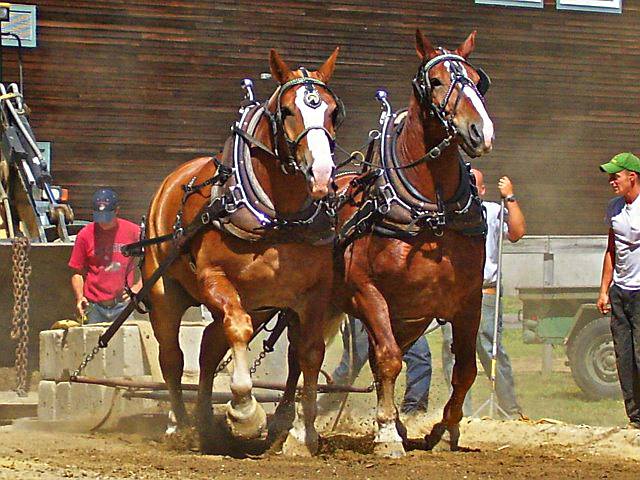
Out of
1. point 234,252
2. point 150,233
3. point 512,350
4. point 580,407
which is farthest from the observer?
point 512,350

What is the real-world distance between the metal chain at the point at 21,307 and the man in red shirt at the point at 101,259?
1.54 feet

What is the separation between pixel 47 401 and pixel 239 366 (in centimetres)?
351

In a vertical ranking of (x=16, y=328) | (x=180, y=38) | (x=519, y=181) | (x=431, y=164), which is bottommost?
(x=16, y=328)

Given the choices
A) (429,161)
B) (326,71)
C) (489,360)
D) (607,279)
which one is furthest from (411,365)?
(326,71)

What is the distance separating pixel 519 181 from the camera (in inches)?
801

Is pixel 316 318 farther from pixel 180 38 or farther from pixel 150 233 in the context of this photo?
pixel 180 38

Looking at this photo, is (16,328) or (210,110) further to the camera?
(210,110)

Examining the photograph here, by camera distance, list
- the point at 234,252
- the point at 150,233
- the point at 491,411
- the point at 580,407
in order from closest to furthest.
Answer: the point at 234,252, the point at 150,233, the point at 491,411, the point at 580,407

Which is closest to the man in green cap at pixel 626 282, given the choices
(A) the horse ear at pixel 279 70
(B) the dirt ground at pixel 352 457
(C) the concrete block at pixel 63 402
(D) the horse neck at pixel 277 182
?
(B) the dirt ground at pixel 352 457

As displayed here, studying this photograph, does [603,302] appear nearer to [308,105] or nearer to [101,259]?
[308,105]

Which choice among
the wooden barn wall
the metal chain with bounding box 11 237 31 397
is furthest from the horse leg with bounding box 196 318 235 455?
the wooden barn wall

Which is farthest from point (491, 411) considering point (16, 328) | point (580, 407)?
point (16, 328)

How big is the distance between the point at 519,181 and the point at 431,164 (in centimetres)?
1303

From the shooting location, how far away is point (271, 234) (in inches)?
282
